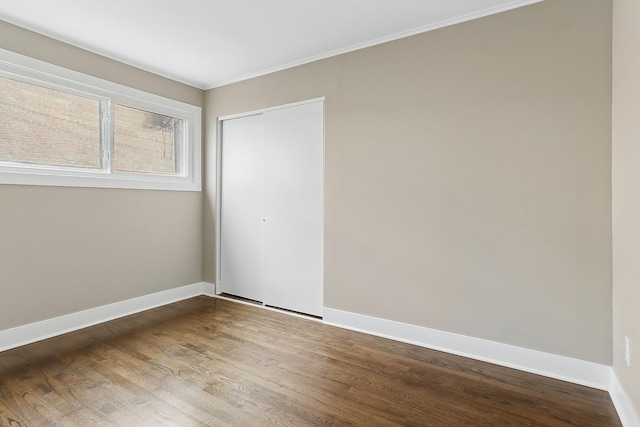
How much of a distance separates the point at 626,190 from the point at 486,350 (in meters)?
1.39

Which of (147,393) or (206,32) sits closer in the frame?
(147,393)

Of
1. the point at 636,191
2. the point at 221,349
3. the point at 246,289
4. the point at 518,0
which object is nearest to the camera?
the point at 636,191

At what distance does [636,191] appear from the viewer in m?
1.56

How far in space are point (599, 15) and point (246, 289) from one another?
12.8 feet

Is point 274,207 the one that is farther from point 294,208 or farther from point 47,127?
point 47,127

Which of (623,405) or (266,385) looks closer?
(623,405)

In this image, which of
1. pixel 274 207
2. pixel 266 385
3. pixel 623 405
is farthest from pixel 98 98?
pixel 623 405

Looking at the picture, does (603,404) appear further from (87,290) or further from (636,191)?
(87,290)

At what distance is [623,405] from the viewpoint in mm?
1731

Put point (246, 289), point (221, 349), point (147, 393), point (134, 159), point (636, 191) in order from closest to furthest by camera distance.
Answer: point (636, 191) → point (147, 393) → point (221, 349) → point (134, 159) → point (246, 289)

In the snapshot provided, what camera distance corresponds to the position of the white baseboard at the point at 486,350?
2.08 m

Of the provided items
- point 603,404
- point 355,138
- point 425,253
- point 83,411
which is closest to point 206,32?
point 355,138

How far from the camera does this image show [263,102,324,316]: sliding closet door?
323cm

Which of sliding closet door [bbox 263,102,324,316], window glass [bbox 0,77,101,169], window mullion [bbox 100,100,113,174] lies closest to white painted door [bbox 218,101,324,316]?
sliding closet door [bbox 263,102,324,316]
